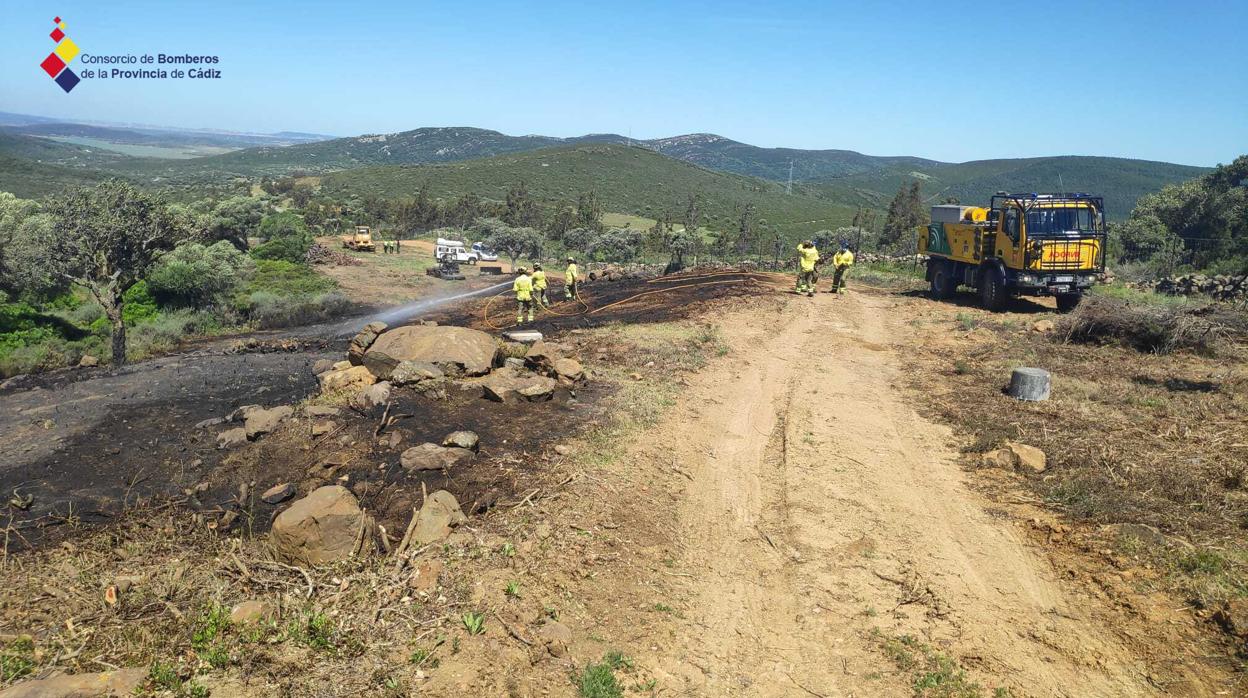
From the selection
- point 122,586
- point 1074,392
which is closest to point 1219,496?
point 1074,392

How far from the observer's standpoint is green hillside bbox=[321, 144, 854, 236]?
80688 millimetres

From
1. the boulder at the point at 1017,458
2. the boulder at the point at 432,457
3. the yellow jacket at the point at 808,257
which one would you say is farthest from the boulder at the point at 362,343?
the yellow jacket at the point at 808,257

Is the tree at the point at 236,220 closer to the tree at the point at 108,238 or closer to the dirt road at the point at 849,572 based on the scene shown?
the tree at the point at 108,238

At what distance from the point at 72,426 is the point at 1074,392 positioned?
1568 cm

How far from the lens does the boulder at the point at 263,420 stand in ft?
30.3

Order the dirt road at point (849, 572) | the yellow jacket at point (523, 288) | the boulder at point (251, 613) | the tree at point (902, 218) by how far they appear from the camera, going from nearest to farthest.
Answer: the dirt road at point (849, 572) → the boulder at point (251, 613) → the yellow jacket at point (523, 288) → the tree at point (902, 218)

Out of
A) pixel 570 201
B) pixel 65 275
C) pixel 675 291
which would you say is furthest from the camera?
pixel 570 201

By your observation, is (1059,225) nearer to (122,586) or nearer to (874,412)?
(874,412)

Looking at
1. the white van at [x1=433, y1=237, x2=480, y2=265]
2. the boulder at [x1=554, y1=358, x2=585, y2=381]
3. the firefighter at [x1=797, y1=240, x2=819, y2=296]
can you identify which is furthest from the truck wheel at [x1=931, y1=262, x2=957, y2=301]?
the white van at [x1=433, y1=237, x2=480, y2=265]

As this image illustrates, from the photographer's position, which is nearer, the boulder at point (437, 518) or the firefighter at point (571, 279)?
the boulder at point (437, 518)

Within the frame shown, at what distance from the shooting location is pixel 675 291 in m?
22.3

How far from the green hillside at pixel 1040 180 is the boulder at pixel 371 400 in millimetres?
101818

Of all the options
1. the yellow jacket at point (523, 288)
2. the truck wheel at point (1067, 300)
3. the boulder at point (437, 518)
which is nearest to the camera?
the boulder at point (437, 518)

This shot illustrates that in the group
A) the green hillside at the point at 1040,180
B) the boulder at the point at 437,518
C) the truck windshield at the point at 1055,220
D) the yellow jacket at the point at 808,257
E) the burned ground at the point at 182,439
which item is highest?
the green hillside at the point at 1040,180
